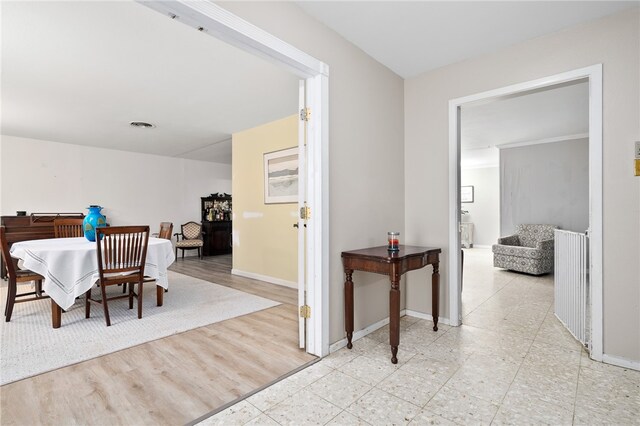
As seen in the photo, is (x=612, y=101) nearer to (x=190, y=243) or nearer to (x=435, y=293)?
(x=435, y=293)

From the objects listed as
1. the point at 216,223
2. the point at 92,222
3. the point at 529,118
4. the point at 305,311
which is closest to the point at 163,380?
the point at 305,311

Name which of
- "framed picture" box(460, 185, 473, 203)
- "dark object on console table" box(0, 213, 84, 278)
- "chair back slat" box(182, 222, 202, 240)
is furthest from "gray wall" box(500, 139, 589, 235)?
"dark object on console table" box(0, 213, 84, 278)

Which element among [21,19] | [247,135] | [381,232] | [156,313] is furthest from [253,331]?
[247,135]

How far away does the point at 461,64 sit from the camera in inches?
114

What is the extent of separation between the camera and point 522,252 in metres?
5.28

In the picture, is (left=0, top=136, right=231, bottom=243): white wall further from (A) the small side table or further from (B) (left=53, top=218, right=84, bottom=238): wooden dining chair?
(A) the small side table

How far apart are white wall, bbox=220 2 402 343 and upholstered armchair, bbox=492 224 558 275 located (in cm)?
340

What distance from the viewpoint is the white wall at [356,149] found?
7.41 feet

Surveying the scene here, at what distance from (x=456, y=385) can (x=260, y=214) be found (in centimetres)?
378

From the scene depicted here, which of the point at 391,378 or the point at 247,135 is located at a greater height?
the point at 247,135

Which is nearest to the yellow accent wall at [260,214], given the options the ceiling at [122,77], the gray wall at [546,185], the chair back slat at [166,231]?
the ceiling at [122,77]

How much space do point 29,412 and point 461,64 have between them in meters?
3.98

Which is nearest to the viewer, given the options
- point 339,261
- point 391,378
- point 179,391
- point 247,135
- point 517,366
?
point 179,391

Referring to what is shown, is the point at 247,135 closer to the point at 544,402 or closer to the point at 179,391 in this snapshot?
the point at 179,391
